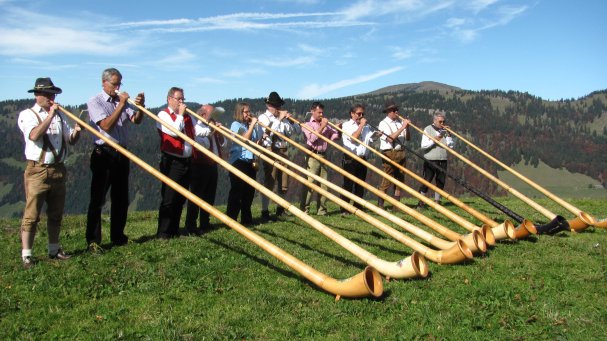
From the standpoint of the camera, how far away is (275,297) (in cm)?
534

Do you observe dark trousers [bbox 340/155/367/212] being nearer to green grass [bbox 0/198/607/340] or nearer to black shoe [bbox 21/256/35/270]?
green grass [bbox 0/198/607/340]

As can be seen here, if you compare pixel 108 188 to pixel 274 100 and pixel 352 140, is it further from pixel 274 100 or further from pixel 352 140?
pixel 352 140

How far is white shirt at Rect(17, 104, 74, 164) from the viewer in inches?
241

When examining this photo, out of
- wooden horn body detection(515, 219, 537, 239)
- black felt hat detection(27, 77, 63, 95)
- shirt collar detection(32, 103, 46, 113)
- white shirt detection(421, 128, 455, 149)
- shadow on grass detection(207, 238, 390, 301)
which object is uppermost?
black felt hat detection(27, 77, 63, 95)

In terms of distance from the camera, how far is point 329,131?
467 inches

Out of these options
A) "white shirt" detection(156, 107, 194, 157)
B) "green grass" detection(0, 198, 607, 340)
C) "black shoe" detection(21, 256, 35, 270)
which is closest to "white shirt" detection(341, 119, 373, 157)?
"green grass" detection(0, 198, 607, 340)

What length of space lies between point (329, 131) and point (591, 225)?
5917 millimetres

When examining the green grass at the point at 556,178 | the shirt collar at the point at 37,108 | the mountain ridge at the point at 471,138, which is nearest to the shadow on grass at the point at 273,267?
the shirt collar at the point at 37,108

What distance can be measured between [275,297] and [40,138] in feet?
12.1

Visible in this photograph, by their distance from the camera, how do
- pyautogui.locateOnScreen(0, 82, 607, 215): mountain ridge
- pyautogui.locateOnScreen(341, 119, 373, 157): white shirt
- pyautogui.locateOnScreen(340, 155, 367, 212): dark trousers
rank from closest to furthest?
pyautogui.locateOnScreen(340, 155, 367, 212): dark trousers, pyautogui.locateOnScreen(341, 119, 373, 157): white shirt, pyautogui.locateOnScreen(0, 82, 607, 215): mountain ridge

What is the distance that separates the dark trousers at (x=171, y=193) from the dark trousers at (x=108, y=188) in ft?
2.03

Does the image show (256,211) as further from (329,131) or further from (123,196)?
(123,196)

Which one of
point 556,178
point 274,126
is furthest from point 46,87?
point 556,178

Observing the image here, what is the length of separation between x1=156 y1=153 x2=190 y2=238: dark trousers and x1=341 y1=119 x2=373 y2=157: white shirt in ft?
15.4
